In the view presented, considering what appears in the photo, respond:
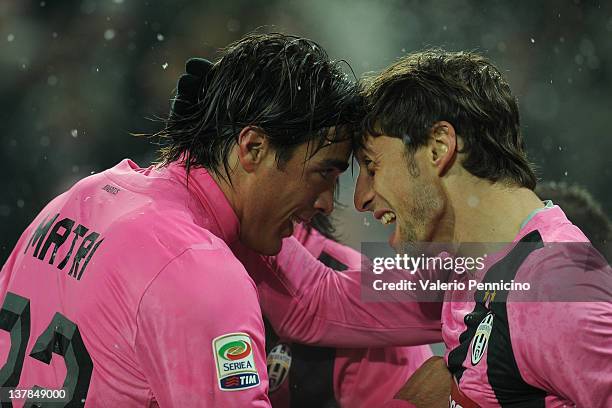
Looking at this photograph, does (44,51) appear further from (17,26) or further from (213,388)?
(213,388)

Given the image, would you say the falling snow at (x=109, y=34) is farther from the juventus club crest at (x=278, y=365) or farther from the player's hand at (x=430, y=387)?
the player's hand at (x=430, y=387)

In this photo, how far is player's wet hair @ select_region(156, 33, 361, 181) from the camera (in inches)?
78.3

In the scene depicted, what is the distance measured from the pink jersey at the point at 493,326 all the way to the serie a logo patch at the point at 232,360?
555mm

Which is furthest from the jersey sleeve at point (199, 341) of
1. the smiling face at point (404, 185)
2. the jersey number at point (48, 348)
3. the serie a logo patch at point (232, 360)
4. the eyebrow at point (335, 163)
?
the smiling face at point (404, 185)

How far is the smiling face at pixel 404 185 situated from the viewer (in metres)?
2.07

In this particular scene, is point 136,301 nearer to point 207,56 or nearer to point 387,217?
point 387,217

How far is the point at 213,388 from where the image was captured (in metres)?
1.58

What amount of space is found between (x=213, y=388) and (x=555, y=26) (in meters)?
4.07

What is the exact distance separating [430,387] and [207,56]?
3.06 meters

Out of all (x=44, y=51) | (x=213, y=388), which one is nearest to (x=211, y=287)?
(x=213, y=388)

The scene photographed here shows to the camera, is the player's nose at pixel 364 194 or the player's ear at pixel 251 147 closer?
the player's ear at pixel 251 147

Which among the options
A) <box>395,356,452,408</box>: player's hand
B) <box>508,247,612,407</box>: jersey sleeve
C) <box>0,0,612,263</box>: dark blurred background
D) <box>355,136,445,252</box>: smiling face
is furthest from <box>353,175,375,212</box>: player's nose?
<box>0,0,612,263</box>: dark blurred background

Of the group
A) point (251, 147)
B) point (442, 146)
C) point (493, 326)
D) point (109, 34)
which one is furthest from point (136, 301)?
point (109, 34)

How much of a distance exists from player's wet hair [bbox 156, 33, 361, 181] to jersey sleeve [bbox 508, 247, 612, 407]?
26.0 inches
